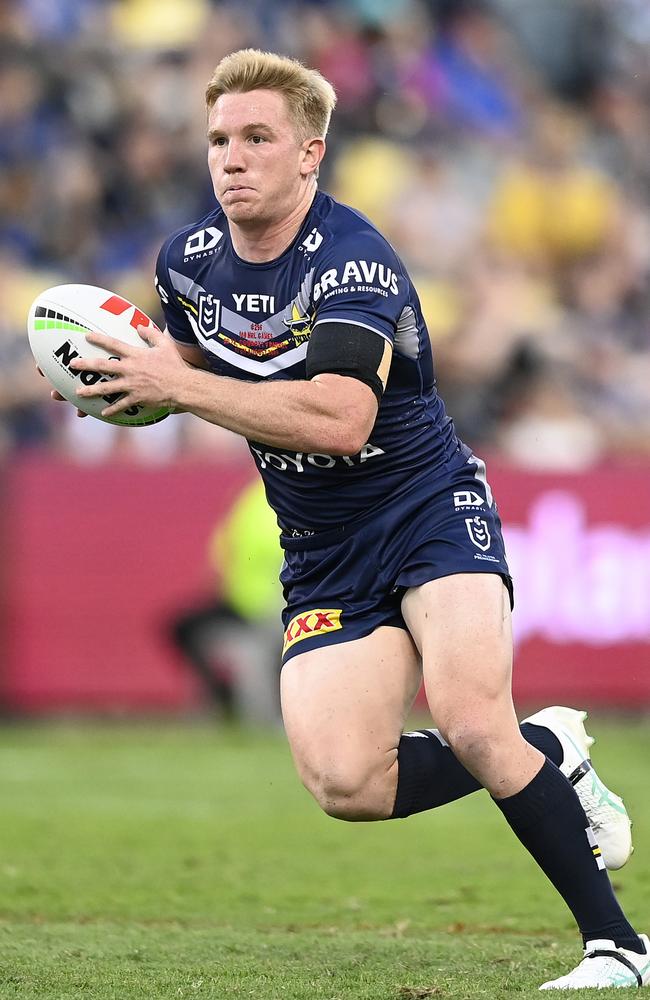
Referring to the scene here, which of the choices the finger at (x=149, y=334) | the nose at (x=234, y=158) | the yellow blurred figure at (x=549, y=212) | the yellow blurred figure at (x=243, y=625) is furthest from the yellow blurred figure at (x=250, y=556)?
the nose at (x=234, y=158)

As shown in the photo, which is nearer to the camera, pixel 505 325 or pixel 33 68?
pixel 505 325

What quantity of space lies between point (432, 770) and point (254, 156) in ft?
6.36

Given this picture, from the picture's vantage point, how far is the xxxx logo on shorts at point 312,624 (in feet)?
16.6

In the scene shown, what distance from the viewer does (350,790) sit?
191 inches

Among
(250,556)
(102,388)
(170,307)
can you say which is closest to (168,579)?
(250,556)

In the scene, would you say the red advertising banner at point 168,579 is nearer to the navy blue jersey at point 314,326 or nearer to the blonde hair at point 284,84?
the navy blue jersey at point 314,326

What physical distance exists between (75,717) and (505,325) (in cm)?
496

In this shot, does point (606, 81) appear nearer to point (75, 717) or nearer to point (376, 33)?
point (376, 33)

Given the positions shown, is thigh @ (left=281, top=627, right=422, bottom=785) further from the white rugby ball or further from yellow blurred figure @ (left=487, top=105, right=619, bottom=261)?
yellow blurred figure @ (left=487, top=105, right=619, bottom=261)

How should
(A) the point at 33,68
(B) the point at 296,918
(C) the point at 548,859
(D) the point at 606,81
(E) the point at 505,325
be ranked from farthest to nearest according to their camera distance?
1. (D) the point at 606,81
2. (A) the point at 33,68
3. (E) the point at 505,325
4. (B) the point at 296,918
5. (C) the point at 548,859

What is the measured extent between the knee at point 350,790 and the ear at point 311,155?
1792 millimetres

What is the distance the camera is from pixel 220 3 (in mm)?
15602

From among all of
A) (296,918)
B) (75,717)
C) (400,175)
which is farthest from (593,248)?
(296,918)

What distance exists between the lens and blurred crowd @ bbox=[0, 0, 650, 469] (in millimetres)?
13180
